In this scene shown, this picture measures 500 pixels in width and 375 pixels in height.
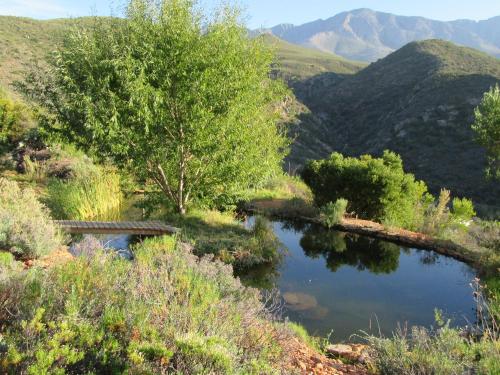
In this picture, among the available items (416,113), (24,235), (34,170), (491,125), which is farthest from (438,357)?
(416,113)

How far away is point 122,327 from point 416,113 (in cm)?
4894

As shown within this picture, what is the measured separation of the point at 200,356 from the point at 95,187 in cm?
1063

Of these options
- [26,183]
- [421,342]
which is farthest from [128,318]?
[26,183]

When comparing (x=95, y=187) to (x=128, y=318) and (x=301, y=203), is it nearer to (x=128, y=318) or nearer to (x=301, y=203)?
(x=301, y=203)

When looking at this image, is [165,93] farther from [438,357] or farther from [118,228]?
[438,357]

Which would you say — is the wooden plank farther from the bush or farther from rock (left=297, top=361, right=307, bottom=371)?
rock (left=297, top=361, right=307, bottom=371)

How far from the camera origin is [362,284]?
9.48 m

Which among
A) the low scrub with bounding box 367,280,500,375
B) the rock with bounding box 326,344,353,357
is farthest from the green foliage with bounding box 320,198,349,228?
the low scrub with bounding box 367,280,500,375

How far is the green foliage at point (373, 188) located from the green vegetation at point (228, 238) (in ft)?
15.4

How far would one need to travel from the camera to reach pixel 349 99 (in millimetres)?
60406

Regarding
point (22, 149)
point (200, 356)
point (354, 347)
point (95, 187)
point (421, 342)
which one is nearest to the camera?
point (200, 356)

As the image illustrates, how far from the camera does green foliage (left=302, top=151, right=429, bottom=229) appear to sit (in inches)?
572

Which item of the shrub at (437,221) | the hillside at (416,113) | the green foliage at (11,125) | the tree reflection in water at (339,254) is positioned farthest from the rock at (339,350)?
the hillside at (416,113)

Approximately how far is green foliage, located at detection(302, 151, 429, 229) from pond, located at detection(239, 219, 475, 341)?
7.42 ft
